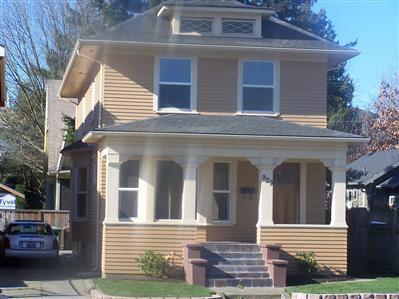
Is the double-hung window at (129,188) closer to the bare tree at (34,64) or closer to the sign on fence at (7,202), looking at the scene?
the sign on fence at (7,202)

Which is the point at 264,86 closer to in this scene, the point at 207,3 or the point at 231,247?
the point at 207,3

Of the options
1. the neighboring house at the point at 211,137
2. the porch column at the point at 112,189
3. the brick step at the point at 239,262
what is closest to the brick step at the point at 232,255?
the brick step at the point at 239,262

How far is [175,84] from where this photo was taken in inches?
768

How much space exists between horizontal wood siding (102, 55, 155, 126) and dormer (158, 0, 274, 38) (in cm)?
165

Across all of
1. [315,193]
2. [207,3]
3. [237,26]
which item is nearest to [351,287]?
[315,193]

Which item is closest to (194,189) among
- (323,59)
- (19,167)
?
(323,59)

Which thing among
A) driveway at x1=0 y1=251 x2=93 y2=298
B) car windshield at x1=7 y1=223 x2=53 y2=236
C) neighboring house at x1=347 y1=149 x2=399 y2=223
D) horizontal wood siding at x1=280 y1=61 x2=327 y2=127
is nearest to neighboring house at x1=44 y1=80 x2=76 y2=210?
driveway at x1=0 y1=251 x2=93 y2=298

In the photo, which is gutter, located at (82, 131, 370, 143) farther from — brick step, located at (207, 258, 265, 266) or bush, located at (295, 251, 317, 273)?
brick step, located at (207, 258, 265, 266)

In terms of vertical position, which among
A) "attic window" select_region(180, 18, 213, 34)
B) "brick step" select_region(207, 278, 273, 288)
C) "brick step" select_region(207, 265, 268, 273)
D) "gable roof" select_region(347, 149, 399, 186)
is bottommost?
"brick step" select_region(207, 278, 273, 288)

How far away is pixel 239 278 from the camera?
1686 centimetres

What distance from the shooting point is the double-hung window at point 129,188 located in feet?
60.4

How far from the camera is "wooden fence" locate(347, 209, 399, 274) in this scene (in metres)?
19.7

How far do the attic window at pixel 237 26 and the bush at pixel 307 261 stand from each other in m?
6.55

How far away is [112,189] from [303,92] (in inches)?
246
